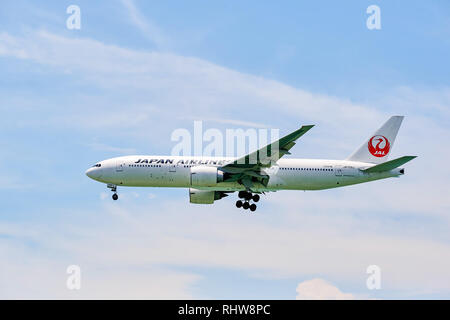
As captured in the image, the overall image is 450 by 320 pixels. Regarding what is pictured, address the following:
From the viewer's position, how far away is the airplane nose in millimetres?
47209

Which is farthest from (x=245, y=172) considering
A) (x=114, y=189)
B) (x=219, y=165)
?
(x=114, y=189)

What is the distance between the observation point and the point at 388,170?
47.9 meters

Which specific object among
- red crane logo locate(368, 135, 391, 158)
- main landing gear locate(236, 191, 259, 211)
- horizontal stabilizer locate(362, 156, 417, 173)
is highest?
red crane logo locate(368, 135, 391, 158)

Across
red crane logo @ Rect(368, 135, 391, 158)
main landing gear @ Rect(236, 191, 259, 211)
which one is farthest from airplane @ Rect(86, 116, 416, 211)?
red crane logo @ Rect(368, 135, 391, 158)

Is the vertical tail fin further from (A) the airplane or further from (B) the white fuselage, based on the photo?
(B) the white fuselage

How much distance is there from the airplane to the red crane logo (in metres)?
0.96

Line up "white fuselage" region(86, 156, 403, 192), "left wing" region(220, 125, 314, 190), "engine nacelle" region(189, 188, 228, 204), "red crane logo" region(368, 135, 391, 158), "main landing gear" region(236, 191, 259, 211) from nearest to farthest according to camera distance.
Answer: "left wing" region(220, 125, 314, 190) < "white fuselage" region(86, 156, 403, 192) < "main landing gear" region(236, 191, 259, 211) < "red crane logo" region(368, 135, 391, 158) < "engine nacelle" region(189, 188, 228, 204)

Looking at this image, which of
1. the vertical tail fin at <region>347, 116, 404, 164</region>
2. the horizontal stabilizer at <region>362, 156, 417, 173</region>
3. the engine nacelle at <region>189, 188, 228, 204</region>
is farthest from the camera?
the engine nacelle at <region>189, 188, 228, 204</region>

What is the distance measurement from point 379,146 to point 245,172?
11.7 meters

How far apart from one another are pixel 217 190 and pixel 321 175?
25.4ft

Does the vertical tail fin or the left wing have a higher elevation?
the vertical tail fin

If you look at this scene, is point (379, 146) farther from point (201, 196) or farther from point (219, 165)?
point (201, 196)

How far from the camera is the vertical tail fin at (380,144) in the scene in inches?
1966
